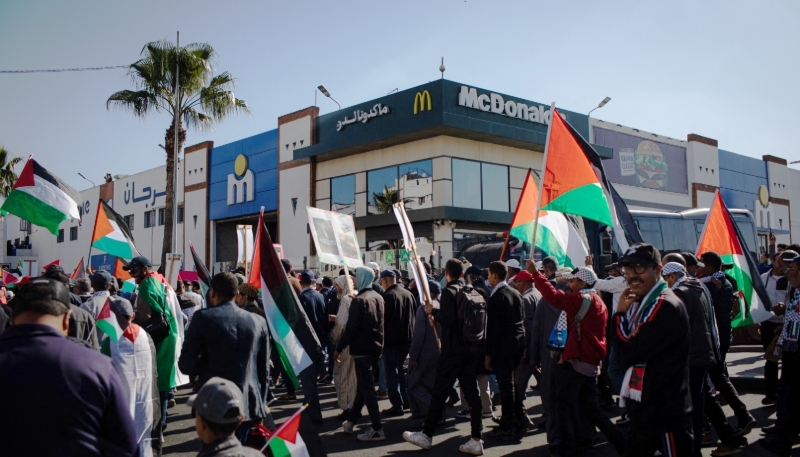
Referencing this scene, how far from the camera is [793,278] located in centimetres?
656

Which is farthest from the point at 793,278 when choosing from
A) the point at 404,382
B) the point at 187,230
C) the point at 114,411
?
the point at 187,230

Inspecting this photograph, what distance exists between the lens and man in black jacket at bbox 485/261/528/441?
23.4 feet

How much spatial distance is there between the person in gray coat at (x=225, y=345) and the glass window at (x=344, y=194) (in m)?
22.5

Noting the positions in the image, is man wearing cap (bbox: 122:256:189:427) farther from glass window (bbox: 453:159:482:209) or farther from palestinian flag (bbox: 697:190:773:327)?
glass window (bbox: 453:159:482:209)

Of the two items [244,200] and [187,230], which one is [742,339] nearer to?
[244,200]

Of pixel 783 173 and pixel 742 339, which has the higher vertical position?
pixel 783 173

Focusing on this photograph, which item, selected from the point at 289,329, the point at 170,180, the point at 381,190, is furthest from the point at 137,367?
the point at 381,190

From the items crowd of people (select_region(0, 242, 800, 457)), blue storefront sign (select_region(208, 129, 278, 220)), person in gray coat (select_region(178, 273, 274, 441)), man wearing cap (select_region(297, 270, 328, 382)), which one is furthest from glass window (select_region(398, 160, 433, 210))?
person in gray coat (select_region(178, 273, 274, 441))

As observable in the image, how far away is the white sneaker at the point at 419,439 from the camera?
21.5 ft

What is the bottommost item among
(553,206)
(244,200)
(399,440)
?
(399,440)

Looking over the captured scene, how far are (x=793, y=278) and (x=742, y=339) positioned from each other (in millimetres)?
8893

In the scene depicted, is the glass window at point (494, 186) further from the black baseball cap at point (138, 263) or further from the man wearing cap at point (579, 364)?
the black baseball cap at point (138, 263)

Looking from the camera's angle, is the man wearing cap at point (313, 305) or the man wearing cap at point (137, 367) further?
the man wearing cap at point (313, 305)

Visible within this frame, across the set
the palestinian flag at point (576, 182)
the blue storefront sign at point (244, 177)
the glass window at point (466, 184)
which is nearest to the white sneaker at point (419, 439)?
the palestinian flag at point (576, 182)
